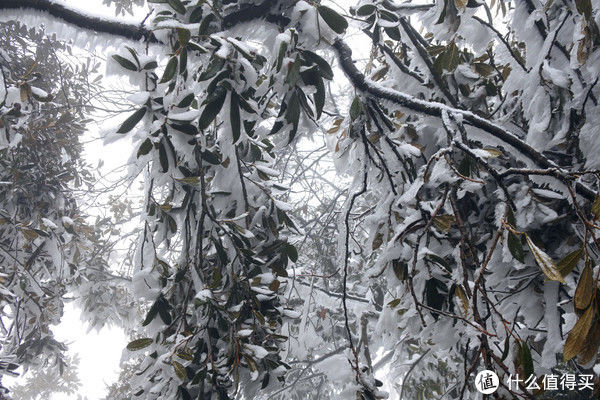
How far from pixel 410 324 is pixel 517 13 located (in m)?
1.23

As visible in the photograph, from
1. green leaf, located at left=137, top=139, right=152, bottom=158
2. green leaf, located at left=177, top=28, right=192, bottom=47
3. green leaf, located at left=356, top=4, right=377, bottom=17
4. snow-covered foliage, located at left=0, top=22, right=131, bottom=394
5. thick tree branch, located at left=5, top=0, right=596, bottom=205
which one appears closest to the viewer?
green leaf, located at left=177, top=28, right=192, bottom=47

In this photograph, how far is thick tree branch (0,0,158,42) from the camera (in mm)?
1507

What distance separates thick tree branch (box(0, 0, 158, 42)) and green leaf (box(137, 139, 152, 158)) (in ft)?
1.76

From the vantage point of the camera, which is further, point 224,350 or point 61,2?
point 61,2

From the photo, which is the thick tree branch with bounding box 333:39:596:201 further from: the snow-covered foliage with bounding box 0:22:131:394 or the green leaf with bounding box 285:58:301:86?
the snow-covered foliage with bounding box 0:22:131:394

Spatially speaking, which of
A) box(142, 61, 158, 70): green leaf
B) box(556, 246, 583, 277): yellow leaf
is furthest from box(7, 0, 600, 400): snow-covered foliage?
box(556, 246, 583, 277): yellow leaf

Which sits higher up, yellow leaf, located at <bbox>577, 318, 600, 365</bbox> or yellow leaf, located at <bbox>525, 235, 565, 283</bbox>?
yellow leaf, located at <bbox>525, 235, 565, 283</bbox>

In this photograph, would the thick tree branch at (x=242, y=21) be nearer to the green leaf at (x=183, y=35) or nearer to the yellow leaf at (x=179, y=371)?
the green leaf at (x=183, y=35)

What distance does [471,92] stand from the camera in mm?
1805

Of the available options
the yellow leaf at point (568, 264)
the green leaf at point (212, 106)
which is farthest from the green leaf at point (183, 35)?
the yellow leaf at point (568, 264)

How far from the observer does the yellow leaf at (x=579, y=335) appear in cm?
69

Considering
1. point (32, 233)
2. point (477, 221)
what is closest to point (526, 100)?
point (477, 221)

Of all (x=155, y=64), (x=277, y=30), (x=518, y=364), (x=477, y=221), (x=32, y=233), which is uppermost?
(x=32, y=233)

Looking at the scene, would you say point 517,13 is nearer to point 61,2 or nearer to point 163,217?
point 163,217
